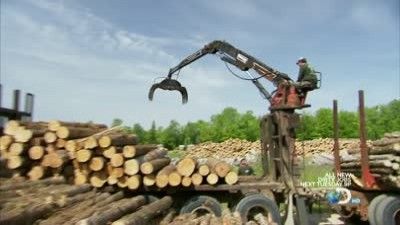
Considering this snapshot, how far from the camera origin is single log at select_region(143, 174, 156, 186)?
10.4 meters

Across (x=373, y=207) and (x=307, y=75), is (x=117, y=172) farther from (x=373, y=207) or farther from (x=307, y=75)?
(x=373, y=207)

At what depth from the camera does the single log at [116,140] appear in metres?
10.1

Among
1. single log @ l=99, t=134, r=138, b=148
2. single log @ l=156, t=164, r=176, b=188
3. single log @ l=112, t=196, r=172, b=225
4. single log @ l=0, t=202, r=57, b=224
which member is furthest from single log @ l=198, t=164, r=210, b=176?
single log @ l=0, t=202, r=57, b=224

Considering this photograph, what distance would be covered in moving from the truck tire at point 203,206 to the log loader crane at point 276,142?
23 centimetres

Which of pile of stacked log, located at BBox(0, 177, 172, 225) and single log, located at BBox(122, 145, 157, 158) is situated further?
single log, located at BBox(122, 145, 157, 158)

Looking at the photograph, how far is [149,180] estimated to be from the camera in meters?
10.4

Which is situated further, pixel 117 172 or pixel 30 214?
pixel 117 172

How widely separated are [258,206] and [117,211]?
136 inches

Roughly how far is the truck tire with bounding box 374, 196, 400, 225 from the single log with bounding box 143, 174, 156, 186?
441 centimetres

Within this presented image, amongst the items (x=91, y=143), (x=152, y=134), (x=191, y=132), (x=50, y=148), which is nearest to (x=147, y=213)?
(x=91, y=143)

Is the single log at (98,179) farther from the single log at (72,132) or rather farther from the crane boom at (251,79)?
the crane boom at (251,79)

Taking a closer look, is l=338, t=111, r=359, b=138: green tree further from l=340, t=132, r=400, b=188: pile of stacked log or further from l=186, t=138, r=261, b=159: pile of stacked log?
l=340, t=132, r=400, b=188: pile of stacked log

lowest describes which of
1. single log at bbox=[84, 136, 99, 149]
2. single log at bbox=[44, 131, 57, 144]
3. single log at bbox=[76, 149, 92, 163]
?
single log at bbox=[76, 149, 92, 163]

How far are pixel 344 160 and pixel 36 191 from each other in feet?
24.2
